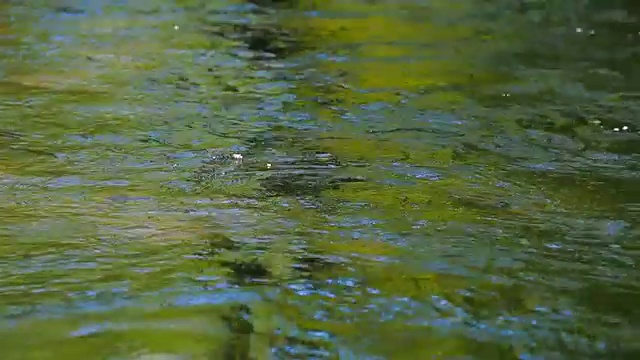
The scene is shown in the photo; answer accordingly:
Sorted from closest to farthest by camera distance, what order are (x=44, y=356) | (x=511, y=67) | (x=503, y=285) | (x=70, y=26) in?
(x=44, y=356), (x=503, y=285), (x=511, y=67), (x=70, y=26)

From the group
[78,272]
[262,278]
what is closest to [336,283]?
[262,278]

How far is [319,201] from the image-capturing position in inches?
140

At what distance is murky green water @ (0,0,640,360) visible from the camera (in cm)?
262

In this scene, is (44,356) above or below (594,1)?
below

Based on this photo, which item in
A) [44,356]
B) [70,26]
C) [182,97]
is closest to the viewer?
[44,356]

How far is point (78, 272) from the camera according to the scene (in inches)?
116

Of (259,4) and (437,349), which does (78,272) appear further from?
(259,4)

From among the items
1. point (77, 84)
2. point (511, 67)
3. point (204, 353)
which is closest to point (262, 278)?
point (204, 353)

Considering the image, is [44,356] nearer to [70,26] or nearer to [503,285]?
[503,285]

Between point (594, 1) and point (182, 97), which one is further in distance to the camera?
point (594, 1)

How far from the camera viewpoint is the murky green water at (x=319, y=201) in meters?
2.62

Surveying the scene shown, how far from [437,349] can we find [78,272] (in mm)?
1236

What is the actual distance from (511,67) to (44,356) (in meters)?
4.25

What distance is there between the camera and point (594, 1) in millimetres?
8898
